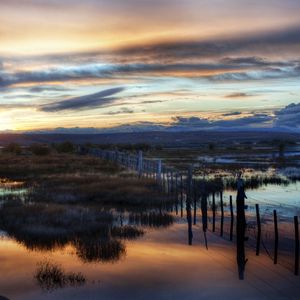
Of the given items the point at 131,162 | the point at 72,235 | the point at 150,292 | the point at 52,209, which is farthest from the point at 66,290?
the point at 131,162

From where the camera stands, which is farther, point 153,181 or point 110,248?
point 153,181

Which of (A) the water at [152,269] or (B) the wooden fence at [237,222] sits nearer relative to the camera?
(A) the water at [152,269]

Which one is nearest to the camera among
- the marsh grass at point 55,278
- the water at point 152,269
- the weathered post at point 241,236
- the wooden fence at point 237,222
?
the water at point 152,269

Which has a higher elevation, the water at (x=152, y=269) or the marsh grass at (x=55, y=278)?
the marsh grass at (x=55, y=278)

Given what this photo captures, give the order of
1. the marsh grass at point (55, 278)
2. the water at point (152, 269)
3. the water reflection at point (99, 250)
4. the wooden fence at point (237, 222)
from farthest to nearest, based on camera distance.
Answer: the water reflection at point (99, 250)
the wooden fence at point (237, 222)
the marsh grass at point (55, 278)
the water at point (152, 269)

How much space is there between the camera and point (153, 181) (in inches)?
1093

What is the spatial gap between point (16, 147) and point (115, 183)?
62.2 metres

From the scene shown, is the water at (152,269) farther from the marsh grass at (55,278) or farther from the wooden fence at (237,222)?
the wooden fence at (237,222)

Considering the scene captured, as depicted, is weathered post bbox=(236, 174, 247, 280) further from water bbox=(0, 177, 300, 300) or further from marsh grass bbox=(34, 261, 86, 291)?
marsh grass bbox=(34, 261, 86, 291)

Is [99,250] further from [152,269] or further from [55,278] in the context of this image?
[55,278]

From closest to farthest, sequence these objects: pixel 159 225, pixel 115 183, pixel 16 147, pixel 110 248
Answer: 1. pixel 110 248
2. pixel 159 225
3. pixel 115 183
4. pixel 16 147

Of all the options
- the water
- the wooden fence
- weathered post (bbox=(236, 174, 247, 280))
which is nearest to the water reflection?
the water

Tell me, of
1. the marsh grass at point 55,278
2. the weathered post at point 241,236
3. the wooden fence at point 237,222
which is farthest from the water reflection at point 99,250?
the weathered post at point 241,236

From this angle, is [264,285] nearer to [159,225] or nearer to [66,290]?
[66,290]
